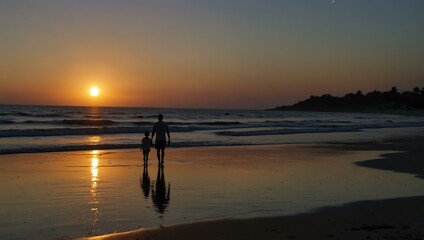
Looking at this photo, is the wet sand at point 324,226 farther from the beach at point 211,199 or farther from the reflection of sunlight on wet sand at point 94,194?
the reflection of sunlight on wet sand at point 94,194

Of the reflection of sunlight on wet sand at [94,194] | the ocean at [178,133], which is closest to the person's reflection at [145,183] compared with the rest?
the reflection of sunlight on wet sand at [94,194]

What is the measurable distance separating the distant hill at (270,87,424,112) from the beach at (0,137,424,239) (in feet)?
419

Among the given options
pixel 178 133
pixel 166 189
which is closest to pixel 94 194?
pixel 166 189

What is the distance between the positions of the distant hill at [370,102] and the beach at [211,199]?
128m

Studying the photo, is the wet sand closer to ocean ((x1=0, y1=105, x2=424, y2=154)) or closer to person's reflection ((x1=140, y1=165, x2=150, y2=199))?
person's reflection ((x1=140, y1=165, x2=150, y2=199))

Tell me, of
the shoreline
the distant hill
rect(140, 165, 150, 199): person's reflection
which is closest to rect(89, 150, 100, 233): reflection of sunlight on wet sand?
the shoreline

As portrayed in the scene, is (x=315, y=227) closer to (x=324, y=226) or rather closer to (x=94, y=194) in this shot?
(x=324, y=226)

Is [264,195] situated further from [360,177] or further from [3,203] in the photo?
[3,203]

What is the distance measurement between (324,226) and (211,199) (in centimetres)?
279

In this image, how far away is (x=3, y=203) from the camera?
9.41 metres

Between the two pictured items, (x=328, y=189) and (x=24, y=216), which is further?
(x=328, y=189)

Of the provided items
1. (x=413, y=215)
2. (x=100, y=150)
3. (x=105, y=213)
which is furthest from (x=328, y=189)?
(x=100, y=150)

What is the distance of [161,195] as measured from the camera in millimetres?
10539

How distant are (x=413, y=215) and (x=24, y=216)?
21.1 feet
